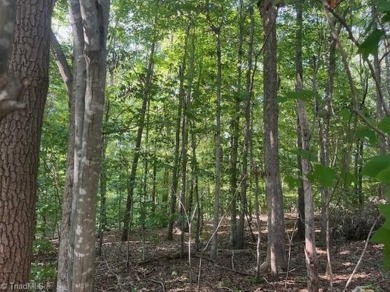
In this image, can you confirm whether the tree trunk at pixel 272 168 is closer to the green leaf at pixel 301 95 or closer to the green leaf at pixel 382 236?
the green leaf at pixel 301 95

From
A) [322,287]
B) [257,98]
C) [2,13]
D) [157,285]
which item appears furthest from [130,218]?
[2,13]

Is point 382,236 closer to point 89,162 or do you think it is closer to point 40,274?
point 89,162

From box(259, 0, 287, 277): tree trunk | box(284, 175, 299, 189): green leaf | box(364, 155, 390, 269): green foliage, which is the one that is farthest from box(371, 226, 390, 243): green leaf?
box(259, 0, 287, 277): tree trunk

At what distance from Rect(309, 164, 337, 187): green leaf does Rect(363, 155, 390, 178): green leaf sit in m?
0.17

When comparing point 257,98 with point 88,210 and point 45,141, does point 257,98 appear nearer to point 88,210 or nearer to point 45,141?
point 45,141

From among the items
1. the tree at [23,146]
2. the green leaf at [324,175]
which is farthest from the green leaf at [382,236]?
the tree at [23,146]

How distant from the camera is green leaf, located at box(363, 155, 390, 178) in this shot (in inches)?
37.7

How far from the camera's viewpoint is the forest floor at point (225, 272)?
7.05 m

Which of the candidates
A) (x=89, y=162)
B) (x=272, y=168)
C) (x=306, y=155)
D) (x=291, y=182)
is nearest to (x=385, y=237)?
(x=306, y=155)

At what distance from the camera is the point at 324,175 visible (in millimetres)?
1168

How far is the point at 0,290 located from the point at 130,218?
23.2ft

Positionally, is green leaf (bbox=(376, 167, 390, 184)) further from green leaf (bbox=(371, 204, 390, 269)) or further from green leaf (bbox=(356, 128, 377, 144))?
green leaf (bbox=(356, 128, 377, 144))

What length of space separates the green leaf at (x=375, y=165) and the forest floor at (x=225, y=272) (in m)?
5.10

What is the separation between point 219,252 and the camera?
35.4ft
